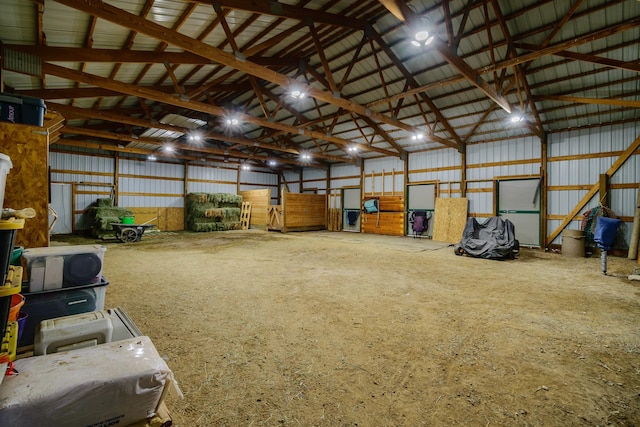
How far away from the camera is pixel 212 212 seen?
1452cm

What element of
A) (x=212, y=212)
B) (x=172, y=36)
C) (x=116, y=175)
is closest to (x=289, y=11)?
(x=172, y=36)

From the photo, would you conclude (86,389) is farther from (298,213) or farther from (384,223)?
(298,213)

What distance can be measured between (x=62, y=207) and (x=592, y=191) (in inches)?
774

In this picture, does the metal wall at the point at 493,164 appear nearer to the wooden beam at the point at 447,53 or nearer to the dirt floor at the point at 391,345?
the wooden beam at the point at 447,53

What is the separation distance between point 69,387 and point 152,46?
700 cm

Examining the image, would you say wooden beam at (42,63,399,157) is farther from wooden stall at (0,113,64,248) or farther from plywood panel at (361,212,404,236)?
plywood panel at (361,212,404,236)

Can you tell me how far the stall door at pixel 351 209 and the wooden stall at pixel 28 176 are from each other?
13275 millimetres

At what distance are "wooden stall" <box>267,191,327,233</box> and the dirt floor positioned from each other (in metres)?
8.80

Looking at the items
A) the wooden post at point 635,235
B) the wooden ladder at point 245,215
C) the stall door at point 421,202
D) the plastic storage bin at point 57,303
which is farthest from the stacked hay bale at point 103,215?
the wooden post at point 635,235

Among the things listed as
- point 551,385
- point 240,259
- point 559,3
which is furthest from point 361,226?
point 551,385

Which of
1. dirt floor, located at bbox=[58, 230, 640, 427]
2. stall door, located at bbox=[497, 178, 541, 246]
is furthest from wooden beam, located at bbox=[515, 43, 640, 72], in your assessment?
stall door, located at bbox=[497, 178, 541, 246]

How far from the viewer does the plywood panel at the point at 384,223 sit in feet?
44.1

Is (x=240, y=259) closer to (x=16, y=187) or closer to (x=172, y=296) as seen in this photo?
(x=172, y=296)

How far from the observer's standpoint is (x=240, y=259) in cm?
707
